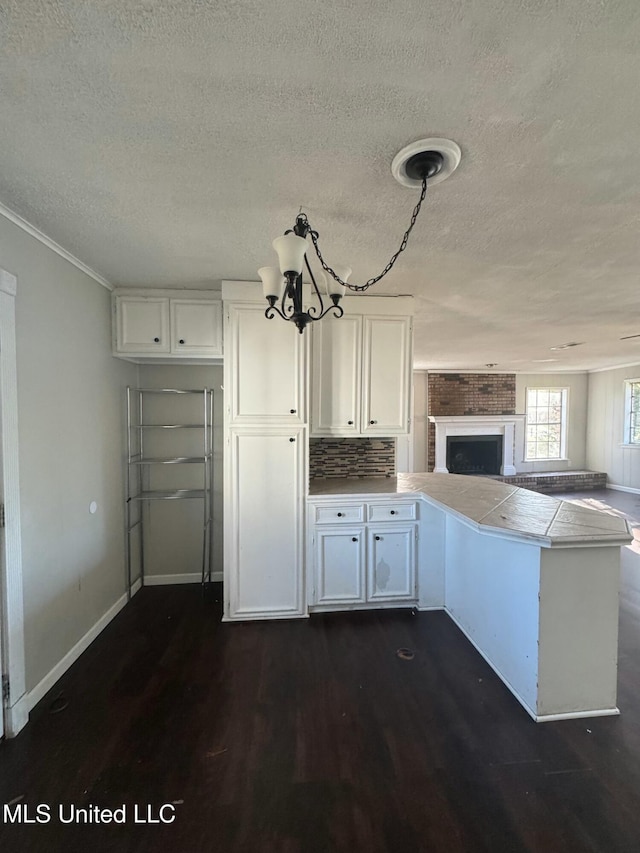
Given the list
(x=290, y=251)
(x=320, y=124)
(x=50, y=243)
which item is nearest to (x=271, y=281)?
(x=290, y=251)

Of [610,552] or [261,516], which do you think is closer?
[610,552]

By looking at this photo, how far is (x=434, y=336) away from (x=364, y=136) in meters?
3.46

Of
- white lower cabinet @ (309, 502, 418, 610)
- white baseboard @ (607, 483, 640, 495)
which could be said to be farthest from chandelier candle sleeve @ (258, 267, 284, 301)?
white baseboard @ (607, 483, 640, 495)

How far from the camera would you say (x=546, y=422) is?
8.22 metres

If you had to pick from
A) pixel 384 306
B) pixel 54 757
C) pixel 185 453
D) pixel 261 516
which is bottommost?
pixel 54 757

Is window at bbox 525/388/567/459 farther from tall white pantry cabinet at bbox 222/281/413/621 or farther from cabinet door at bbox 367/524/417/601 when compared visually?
tall white pantry cabinet at bbox 222/281/413/621

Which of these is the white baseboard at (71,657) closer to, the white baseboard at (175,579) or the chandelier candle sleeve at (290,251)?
the white baseboard at (175,579)

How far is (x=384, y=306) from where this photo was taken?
2941 mm

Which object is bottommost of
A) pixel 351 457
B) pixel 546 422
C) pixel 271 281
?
pixel 351 457

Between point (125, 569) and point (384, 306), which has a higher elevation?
point (384, 306)

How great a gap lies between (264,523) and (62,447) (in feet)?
4.42

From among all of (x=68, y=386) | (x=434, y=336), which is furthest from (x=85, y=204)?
(x=434, y=336)

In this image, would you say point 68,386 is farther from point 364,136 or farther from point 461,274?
point 461,274

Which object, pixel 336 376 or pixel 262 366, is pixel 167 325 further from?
pixel 336 376
